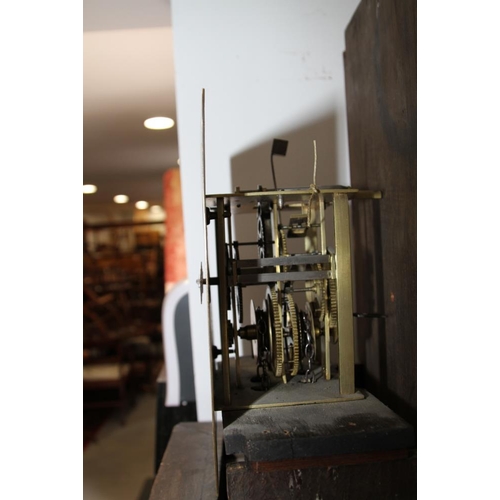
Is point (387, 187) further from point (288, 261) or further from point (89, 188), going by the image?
point (89, 188)

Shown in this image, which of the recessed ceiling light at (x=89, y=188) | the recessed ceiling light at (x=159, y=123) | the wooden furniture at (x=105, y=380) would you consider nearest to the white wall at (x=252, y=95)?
the recessed ceiling light at (x=159, y=123)

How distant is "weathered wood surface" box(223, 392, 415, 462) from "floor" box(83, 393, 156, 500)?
2.37m

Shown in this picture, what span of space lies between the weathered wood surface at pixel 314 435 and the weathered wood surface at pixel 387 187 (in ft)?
0.45

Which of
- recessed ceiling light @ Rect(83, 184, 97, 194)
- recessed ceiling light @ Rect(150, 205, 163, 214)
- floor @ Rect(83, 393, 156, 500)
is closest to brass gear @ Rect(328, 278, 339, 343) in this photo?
floor @ Rect(83, 393, 156, 500)

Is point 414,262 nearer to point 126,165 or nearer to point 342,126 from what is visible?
point 342,126

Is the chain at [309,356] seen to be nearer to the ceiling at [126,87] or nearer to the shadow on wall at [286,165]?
the shadow on wall at [286,165]

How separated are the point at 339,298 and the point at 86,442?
3.64 metres

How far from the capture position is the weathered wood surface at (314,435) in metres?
0.94

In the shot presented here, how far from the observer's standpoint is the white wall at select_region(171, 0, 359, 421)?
1.62 metres

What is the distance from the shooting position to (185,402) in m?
2.04

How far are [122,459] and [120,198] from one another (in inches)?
138

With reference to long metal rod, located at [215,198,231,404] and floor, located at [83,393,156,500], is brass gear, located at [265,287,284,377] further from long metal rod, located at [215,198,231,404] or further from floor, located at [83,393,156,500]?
floor, located at [83,393,156,500]

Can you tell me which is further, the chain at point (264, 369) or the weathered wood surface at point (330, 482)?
the chain at point (264, 369)

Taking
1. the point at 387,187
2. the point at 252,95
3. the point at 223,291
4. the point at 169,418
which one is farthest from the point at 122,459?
the point at 387,187
